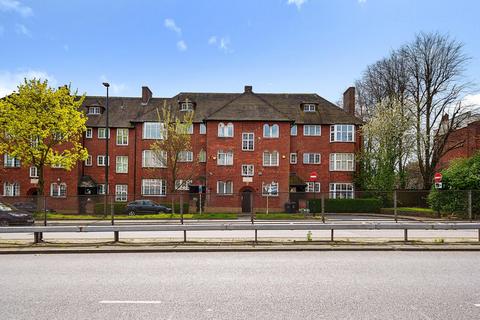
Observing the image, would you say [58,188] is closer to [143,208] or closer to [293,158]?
[143,208]

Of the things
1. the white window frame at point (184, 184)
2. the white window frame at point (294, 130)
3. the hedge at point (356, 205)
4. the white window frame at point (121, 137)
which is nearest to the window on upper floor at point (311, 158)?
the white window frame at point (294, 130)

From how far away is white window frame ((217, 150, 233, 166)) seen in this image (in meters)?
38.5

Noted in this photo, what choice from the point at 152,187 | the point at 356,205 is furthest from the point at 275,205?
the point at 152,187

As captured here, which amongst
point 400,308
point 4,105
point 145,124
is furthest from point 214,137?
point 400,308

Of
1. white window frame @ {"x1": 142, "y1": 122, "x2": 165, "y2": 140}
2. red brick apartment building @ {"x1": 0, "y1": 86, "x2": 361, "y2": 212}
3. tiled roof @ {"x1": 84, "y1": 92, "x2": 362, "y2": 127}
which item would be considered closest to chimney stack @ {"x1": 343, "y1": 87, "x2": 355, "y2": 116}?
red brick apartment building @ {"x1": 0, "y1": 86, "x2": 361, "y2": 212}

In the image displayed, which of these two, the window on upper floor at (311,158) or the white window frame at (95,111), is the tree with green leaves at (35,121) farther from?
the window on upper floor at (311,158)

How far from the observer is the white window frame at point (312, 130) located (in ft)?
136

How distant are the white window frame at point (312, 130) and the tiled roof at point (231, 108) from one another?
0.47 meters

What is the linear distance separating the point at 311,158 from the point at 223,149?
10.3 metres

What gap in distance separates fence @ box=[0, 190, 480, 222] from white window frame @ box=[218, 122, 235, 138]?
7.73 m

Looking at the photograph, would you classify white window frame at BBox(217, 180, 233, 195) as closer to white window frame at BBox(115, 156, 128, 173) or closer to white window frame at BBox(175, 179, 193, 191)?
white window frame at BBox(175, 179, 193, 191)

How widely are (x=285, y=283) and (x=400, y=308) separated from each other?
2.27 meters

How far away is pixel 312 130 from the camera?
136 ft

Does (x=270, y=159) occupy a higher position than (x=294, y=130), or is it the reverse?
(x=294, y=130)
